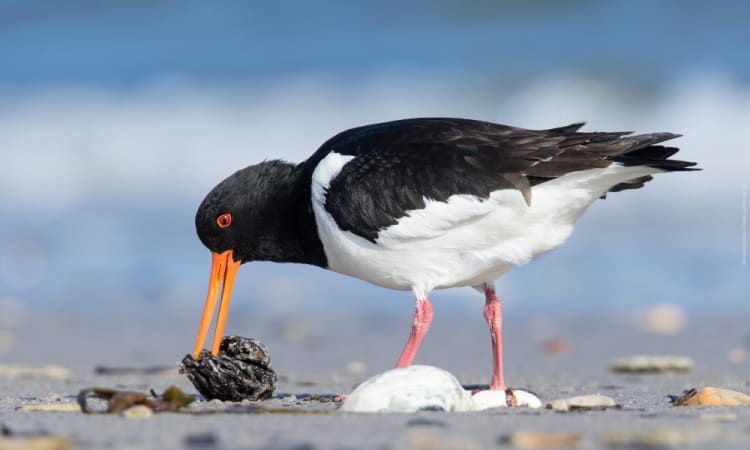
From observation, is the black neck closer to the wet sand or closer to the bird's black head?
the bird's black head

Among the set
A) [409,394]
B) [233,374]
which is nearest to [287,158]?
[233,374]

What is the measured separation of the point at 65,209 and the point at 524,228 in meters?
11.8

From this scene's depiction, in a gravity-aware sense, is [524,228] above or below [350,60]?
below

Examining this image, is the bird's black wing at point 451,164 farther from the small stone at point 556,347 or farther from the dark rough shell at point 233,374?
the small stone at point 556,347

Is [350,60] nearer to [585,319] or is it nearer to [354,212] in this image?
[585,319]

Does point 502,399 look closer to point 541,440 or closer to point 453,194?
point 453,194

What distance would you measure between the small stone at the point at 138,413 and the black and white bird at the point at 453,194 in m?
1.12

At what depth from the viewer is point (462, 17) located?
22.5m

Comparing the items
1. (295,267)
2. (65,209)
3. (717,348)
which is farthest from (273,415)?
(65,209)

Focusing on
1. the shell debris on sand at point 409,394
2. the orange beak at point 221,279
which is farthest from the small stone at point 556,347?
the shell debris on sand at point 409,394

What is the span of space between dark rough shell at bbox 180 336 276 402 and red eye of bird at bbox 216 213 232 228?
3.13 ft

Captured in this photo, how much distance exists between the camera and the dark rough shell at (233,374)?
17.7 ft

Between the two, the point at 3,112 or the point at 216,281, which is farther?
the point at 3,112

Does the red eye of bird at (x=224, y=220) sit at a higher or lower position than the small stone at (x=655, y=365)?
higher
